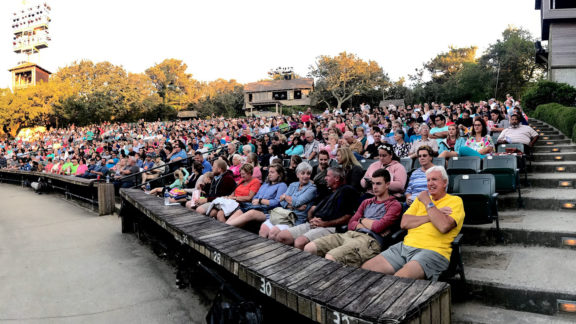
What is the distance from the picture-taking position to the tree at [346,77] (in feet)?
153

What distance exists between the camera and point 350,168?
5070mm

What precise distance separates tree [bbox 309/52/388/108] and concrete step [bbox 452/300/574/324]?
44043mm

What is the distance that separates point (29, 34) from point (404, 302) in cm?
9441

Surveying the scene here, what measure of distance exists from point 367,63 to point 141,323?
48.1m

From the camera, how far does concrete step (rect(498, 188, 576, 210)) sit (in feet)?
15.5

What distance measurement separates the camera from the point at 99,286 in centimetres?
477

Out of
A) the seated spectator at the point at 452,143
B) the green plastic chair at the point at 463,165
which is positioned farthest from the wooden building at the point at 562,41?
the green plastic chair at the point at 463,165

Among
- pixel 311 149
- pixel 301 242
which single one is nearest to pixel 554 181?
pixel 301 242

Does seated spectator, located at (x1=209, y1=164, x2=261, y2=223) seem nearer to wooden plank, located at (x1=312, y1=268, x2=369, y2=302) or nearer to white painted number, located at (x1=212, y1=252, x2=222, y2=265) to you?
white painted number, located at (x1=212, y1=252, x2=222, y2=265)

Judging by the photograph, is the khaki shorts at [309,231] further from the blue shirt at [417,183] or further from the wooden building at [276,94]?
the wooden building at [276,94]

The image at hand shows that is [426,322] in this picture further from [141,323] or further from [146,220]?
[146,220]

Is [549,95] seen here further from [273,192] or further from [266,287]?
[266,287]

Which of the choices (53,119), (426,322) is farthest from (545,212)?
(53,119)

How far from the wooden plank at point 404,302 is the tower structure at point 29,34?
3232 inches
